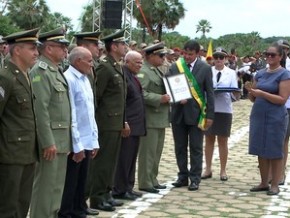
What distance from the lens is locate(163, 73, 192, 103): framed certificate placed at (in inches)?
294

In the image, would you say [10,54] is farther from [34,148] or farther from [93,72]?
[93,72]

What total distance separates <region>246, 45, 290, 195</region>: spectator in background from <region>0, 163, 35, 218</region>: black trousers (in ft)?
12.4

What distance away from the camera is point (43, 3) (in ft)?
157

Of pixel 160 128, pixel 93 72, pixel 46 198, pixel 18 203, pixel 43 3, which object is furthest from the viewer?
pixel 43 3

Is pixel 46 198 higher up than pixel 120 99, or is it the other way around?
pixel 120 99

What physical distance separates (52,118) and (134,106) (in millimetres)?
1963

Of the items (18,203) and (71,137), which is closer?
(18,203)

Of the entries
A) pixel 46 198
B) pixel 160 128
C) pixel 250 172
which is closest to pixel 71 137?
pixel 46 198

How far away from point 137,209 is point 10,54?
2609mm

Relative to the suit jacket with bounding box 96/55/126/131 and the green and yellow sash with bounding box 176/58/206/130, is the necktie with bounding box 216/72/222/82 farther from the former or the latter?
the suit jacket with bounding box 96/55/126/131

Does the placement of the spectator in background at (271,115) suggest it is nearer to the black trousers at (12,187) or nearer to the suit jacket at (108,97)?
the suit jacket at (108,97)

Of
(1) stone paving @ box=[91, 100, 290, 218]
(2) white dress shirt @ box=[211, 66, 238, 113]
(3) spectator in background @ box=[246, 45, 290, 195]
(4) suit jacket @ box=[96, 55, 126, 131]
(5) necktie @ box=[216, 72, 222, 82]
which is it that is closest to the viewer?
(4) suit jacket @ box=[96, 55, 126, 131]

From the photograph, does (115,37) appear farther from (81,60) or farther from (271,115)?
(271,115)

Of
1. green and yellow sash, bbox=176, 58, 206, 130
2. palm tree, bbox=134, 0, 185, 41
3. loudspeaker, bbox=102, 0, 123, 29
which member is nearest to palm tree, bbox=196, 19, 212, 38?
palm tree, bbox=134, 0, 185, 41
